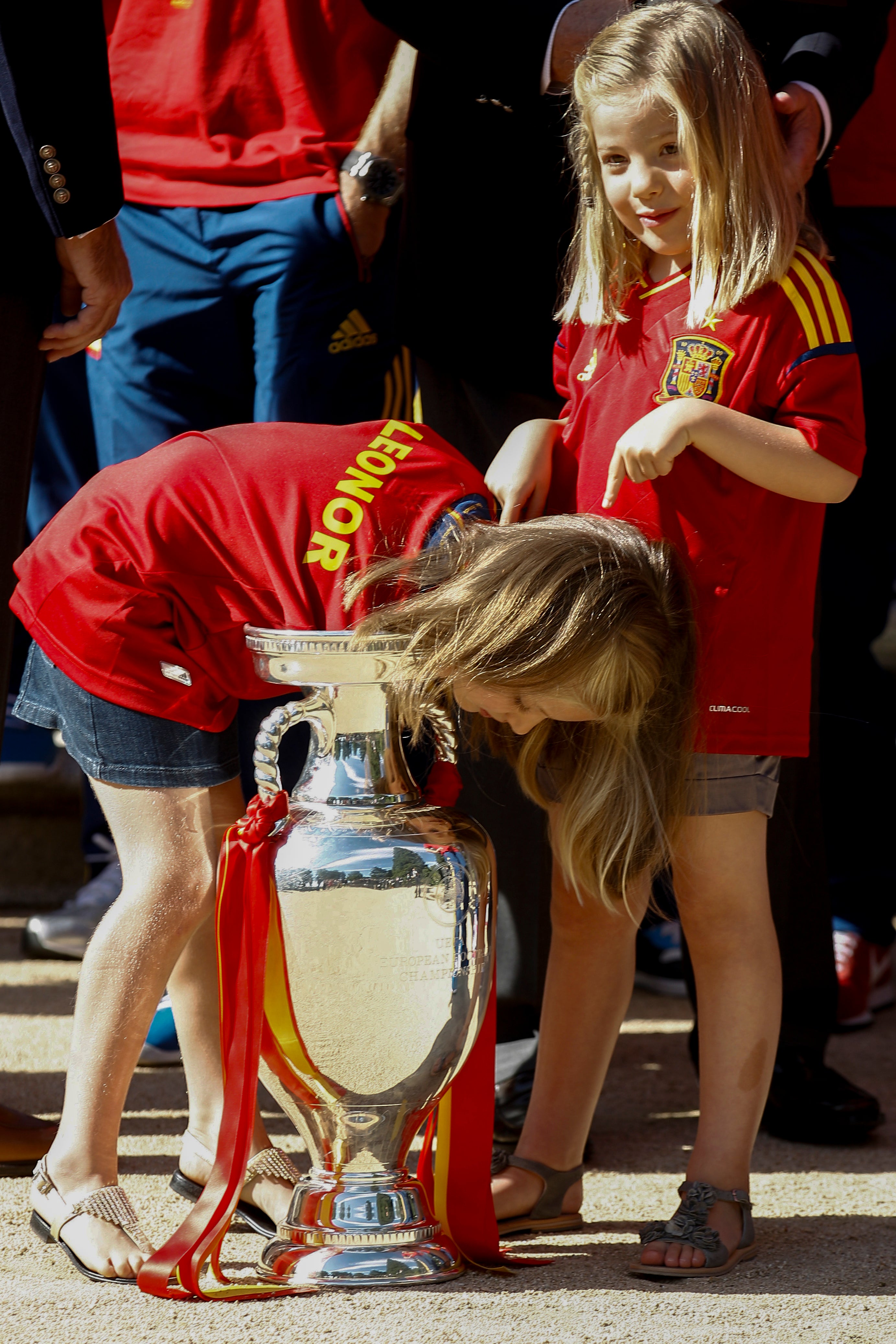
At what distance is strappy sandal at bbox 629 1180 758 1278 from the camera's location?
1.66 m

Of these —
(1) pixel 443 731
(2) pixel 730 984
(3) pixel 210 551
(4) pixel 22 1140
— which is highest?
(3) pixel 210 551

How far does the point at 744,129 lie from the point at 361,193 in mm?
869

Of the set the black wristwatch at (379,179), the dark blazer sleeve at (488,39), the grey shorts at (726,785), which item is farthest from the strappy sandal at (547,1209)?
the black wristwatch at (379,179)

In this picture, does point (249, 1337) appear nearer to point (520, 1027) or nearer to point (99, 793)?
point (99, 793)

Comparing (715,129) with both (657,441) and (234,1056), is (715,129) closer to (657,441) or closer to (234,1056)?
(657,441)

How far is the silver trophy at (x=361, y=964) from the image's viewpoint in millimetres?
1588

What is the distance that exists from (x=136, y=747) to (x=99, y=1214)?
19.1 inches

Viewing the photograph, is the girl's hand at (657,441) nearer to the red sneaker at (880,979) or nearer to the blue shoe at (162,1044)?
the blue shoe at (162,1044)

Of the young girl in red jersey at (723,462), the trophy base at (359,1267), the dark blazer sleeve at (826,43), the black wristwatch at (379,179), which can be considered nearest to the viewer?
the trophy base at (359,1267)

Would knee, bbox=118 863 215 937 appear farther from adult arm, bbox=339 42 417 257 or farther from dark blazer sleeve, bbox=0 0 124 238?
adult arm, bbox=339 42 417 257

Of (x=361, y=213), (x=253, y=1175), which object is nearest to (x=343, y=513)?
(x=253, y=1175)

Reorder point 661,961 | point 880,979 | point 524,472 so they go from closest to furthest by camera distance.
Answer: point 524,472
point 880,979
point 661,961

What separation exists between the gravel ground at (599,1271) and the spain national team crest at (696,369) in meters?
0.94

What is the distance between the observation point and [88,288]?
2.02 m
